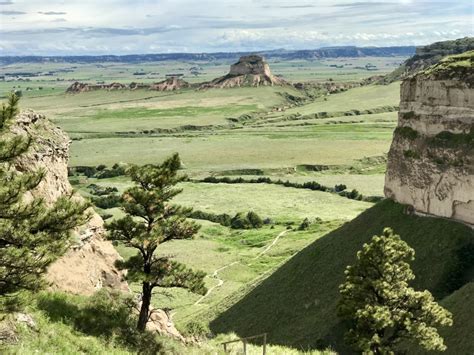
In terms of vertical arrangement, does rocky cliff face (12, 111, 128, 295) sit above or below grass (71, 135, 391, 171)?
Answer: above

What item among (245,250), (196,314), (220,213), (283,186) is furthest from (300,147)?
(196,314)

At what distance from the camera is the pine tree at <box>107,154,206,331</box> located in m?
30.0

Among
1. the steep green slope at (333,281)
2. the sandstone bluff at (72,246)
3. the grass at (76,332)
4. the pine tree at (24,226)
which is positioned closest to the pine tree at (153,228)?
the grass at (76,332)

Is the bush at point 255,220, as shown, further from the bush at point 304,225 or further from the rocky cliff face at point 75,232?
the rocky cliff face at point 75,232

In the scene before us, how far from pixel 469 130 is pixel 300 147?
131453 mm

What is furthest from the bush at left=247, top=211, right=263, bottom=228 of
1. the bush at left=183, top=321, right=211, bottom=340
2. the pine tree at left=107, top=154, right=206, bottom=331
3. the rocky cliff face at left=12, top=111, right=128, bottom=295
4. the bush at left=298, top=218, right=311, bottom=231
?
the pine tree at left=107, top=154, right=206, bottom=331

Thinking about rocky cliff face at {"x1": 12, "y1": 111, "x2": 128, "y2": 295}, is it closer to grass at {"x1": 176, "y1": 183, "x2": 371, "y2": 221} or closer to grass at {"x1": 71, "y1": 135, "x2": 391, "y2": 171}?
grass at {"x1": 176, "y1": 183, "x2": 371, "y2": 221}

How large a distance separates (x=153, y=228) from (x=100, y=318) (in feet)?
17.1

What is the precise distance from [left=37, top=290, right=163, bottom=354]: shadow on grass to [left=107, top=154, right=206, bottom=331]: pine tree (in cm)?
110

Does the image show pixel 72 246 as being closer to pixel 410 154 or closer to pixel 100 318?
pixel 100 318

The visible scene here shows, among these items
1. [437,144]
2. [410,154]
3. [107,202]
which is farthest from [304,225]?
[437,144]

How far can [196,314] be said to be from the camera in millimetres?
59688

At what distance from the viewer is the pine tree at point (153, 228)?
29953mm

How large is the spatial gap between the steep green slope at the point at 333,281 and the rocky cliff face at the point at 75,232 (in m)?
16.0
